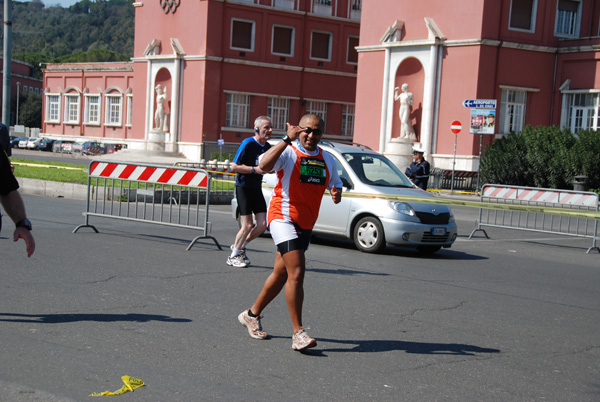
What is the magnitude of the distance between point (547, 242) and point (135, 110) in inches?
1542

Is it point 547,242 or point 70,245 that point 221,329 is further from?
point 547,242

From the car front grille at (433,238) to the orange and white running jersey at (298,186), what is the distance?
6.43 m

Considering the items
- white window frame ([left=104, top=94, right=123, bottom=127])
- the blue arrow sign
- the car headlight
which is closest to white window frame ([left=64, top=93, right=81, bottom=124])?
white window frame ([left=104, top=94, right=123, bottom=127])

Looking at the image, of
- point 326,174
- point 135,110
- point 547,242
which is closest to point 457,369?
point 326,174

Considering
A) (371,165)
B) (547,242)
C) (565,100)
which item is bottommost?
(547,242)

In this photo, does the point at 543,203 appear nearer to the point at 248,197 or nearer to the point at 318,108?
the point at 248,197

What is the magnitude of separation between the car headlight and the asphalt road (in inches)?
40.7

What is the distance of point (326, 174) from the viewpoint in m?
6.56

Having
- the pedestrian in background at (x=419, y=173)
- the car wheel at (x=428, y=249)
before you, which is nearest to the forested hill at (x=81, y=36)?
the pedestrian in background at (x=419, y=173)

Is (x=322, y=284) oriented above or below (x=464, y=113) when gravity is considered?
below

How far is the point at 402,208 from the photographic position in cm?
1263

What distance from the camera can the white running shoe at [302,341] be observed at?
6113mm

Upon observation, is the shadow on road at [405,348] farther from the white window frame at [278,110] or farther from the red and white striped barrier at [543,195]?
the white window frame at [278,110]

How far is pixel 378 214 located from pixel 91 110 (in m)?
54.1
